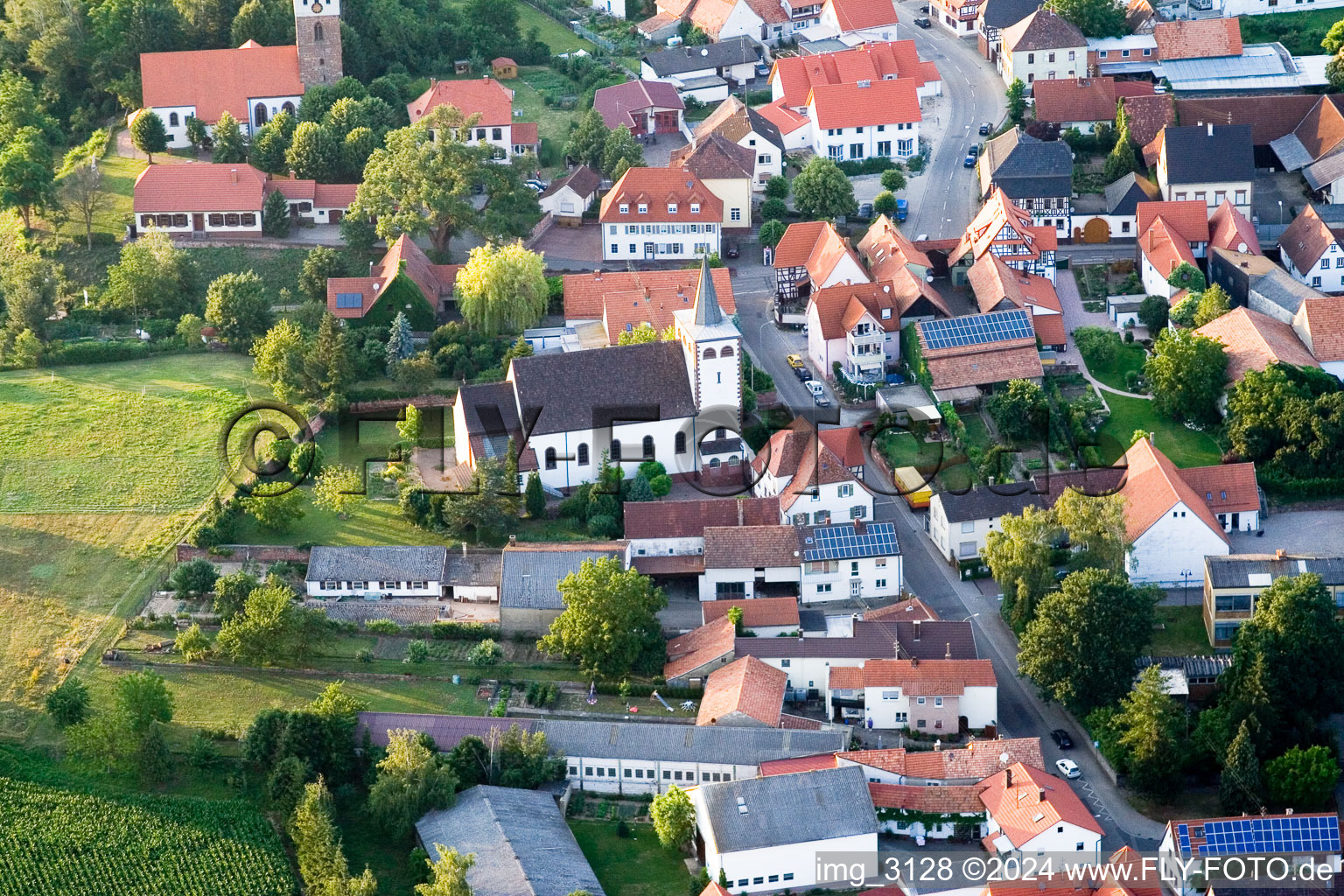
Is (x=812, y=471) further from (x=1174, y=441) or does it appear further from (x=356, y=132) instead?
(x=356, y=132)

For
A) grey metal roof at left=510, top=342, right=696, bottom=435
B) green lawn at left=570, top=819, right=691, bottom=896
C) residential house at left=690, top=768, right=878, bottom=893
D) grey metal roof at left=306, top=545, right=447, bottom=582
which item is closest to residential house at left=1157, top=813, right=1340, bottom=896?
residential house at left=690, top=768, right=878, bottom=893

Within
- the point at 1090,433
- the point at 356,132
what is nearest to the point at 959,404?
the point at 1090,433

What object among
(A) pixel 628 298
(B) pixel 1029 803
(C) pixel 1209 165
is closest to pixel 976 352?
(A) pixel 628 298

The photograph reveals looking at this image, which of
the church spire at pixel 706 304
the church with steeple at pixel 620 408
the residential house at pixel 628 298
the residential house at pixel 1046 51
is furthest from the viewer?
the residential house at pixel 1046 51

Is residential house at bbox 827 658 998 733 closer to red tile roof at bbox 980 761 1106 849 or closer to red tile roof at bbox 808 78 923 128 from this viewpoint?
red tile roof at bbox 980 761 1106 849

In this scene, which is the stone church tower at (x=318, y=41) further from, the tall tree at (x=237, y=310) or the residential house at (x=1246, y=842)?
the residential house at (x=1246, y=842)

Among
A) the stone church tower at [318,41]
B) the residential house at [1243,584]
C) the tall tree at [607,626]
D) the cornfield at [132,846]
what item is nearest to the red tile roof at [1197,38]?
the stone church tower at [318,41]

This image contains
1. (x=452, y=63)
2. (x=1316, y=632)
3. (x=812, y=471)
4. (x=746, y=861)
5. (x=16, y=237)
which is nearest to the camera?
(x=746, y=861)

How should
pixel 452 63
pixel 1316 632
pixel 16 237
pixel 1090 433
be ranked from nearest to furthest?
pixel 1316 632
pixel 1090 433
pixel 16 237
pixel 452 63
